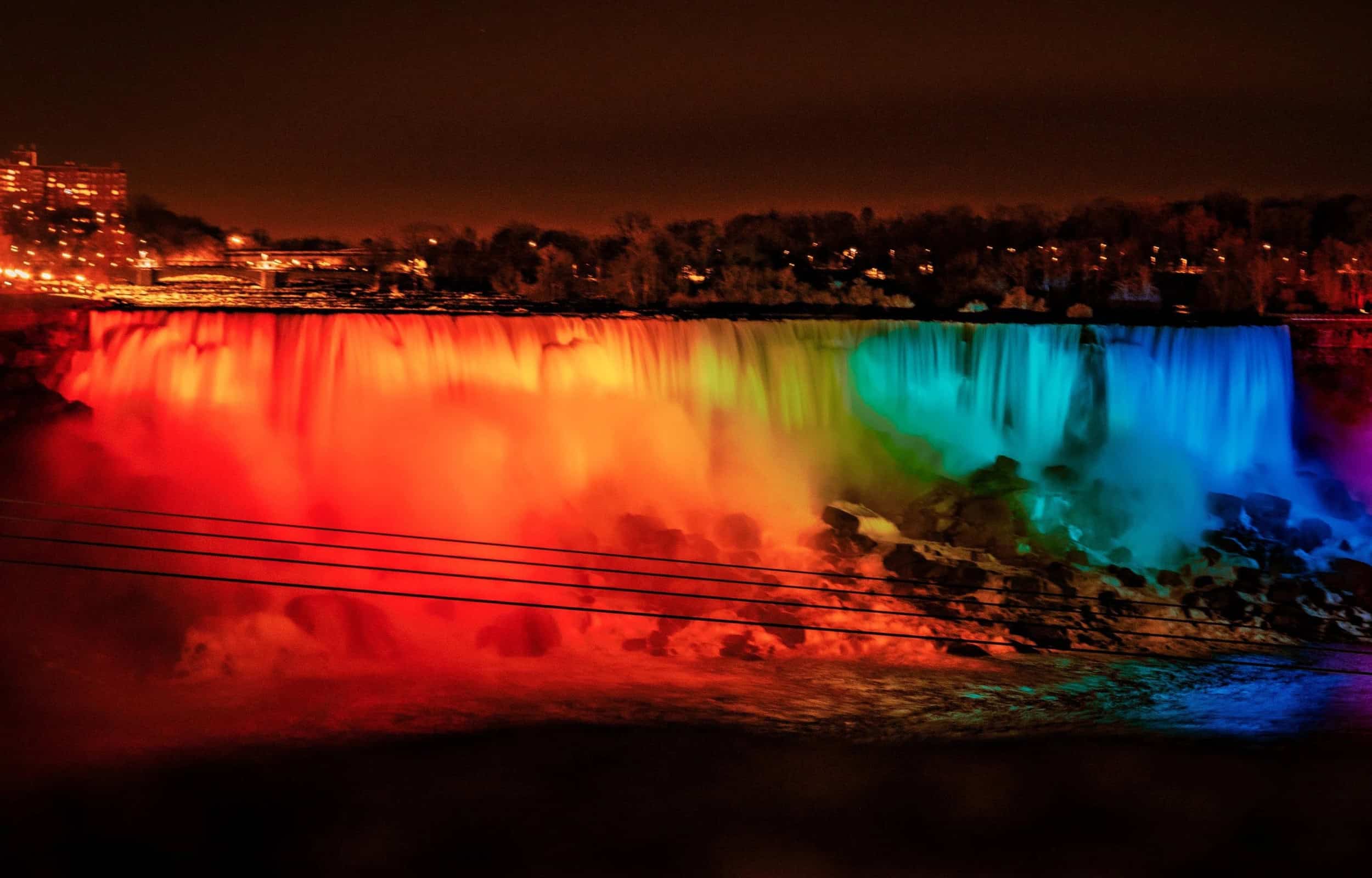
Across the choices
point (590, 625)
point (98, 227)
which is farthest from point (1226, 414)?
point (98, 227)

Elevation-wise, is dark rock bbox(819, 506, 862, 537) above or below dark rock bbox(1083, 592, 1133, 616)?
above

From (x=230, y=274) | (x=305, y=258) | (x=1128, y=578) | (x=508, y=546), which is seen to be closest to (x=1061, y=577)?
(x=1128, y=578)

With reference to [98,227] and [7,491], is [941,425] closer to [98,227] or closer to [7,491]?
[7,491]

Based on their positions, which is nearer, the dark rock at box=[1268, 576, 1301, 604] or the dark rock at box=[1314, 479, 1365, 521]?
the dark rock at box=[1268, 576, 1301, 604]

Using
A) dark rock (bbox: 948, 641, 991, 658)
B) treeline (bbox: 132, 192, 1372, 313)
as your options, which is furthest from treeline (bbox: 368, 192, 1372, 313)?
dark rock (bbox: 948, 641, 991, 658)

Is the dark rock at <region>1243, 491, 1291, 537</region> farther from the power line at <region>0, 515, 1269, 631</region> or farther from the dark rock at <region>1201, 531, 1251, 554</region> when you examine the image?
the power line at <region>0, 515, 1269, 631</region>

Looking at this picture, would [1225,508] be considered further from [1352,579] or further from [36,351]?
[36,351]

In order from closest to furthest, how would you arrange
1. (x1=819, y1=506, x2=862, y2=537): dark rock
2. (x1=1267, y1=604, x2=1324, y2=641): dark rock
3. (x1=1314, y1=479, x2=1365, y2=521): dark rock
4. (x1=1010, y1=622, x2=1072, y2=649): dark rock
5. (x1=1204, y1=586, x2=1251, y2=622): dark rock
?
1. (x1=1010, y1=622, x2=1072, y2=649): dark rock
2. (x1=1267, y1=604, x2=1324, y2=641): dark rock
3. (x1=1204, y1=586, x2=1251, y2=622): dark rock
4. (x1=819, y1=506, x2=862, y2=537): dark rock
5. (x1=1314, y1=479, x2=1365, y2=521): dark rock

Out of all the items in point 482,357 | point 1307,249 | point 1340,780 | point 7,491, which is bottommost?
point 1340,780
